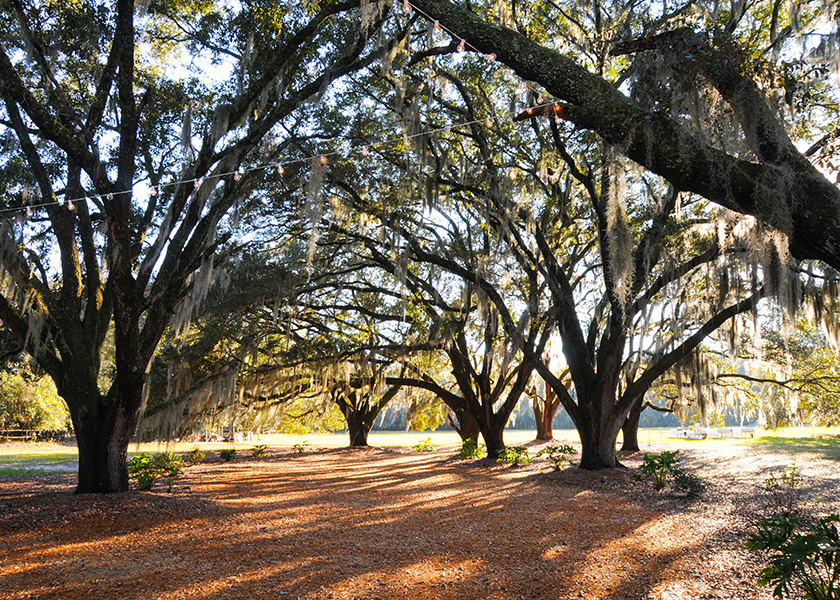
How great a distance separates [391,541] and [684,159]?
423 cm

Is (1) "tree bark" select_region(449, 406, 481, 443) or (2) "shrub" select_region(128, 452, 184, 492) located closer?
(2) "shrub" select_region(128, 452, 184, 492)

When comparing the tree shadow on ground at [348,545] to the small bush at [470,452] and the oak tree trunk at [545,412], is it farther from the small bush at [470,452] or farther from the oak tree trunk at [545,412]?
the oak tree trunk at [545,412]

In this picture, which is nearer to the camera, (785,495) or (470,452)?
(785,495)

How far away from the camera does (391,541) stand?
4.83 metres

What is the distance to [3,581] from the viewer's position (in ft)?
11.5

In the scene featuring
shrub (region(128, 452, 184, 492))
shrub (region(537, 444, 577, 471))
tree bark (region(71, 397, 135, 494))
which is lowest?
shrub (region(537, 444, 577, 471))

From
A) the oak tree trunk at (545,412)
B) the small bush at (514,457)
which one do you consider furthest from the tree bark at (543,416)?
the small bush at (514,457)

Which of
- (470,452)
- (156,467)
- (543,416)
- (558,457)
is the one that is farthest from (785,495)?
(543,416)

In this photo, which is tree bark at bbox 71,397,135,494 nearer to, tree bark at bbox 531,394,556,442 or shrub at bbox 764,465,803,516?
shrub at bbox 764,465,803,516

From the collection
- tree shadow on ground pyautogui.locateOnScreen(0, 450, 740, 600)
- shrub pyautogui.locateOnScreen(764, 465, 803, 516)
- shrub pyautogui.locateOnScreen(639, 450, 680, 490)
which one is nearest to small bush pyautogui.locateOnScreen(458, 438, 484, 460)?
tree shadow on ground pyautogui.locateOnScreen(0, 450, 740, 600)

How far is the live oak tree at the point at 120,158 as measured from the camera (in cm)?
618

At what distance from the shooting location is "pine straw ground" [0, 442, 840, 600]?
3.50 meters

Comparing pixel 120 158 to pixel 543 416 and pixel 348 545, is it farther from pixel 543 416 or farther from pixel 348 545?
pixel 543 416

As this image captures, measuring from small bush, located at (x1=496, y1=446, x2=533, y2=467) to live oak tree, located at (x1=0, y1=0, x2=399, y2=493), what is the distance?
7475 mm
